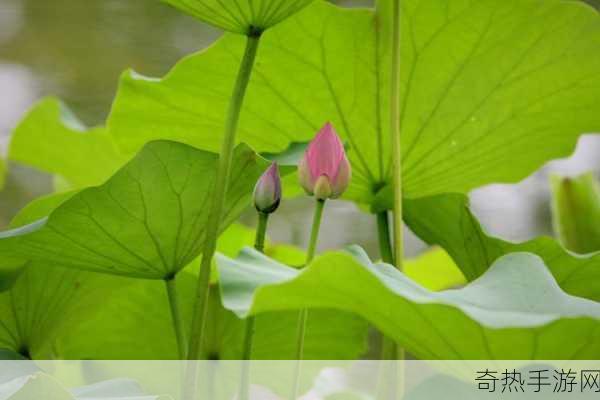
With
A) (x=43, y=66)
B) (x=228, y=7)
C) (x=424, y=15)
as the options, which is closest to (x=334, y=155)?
(x=228, y=7)

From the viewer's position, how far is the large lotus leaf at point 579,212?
0.80m

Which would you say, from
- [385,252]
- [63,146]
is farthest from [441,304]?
[63,146]

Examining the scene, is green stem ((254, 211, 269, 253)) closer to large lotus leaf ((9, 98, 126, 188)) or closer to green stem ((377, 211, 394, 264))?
green stem ((377, 211, 394, 264))

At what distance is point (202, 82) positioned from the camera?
733 millimetres

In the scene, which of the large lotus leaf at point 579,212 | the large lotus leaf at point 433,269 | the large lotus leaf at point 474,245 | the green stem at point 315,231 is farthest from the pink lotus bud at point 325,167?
the large lotus leaf at point 433,269

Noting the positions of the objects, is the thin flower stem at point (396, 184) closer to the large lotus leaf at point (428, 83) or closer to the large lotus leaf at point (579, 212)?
the large lotus leaf at point (428, 83)

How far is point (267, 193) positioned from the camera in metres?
0.51

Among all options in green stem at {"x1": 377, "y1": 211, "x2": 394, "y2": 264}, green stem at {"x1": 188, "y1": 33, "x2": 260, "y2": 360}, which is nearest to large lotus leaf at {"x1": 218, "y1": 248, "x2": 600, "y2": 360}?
green stem at {"x1": 188, "y1": 33, "x2": 260, "y2": 360}

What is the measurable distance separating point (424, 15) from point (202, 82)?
159mm

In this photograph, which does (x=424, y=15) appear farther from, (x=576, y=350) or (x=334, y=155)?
(x=576, y=350)

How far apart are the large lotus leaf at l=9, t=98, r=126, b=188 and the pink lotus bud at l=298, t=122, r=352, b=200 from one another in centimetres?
43

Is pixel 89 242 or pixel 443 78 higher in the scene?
pixel 443 78

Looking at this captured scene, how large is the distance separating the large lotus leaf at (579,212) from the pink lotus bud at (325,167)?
31 centimetres

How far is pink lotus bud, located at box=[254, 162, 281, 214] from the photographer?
507 millimetres
